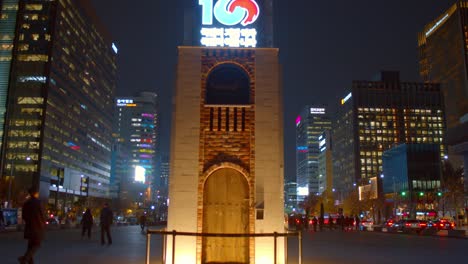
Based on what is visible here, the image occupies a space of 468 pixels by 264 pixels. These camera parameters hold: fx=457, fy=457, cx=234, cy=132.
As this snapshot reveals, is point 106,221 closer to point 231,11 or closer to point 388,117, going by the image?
point 231,11

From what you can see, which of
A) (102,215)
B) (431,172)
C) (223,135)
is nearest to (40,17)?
(431,172)

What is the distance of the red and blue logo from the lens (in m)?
14.6

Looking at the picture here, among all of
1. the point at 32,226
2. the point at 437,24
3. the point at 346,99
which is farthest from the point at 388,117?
the point at 32,226

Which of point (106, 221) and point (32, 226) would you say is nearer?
point (32, 226)

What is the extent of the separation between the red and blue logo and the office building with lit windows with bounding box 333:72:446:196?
157 metres

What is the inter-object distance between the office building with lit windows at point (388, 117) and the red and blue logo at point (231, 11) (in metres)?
157

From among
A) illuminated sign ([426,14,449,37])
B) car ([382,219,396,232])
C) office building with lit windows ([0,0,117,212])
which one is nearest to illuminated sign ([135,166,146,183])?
office building with lit windows ([0,0,117,212])

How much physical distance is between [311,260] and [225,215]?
358cm

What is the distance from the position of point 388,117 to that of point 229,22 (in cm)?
16210

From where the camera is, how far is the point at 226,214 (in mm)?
13875

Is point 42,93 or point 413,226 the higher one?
point 42,93

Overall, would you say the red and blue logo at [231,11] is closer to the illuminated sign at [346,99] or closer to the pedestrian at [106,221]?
the pedestrian at [106,221]

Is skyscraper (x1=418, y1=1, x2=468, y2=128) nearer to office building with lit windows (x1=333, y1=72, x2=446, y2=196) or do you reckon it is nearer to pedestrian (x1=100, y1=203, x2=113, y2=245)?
office building with lit windows (x1=333, y1=72, x2=446, y2=196)

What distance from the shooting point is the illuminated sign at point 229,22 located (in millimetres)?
14359
